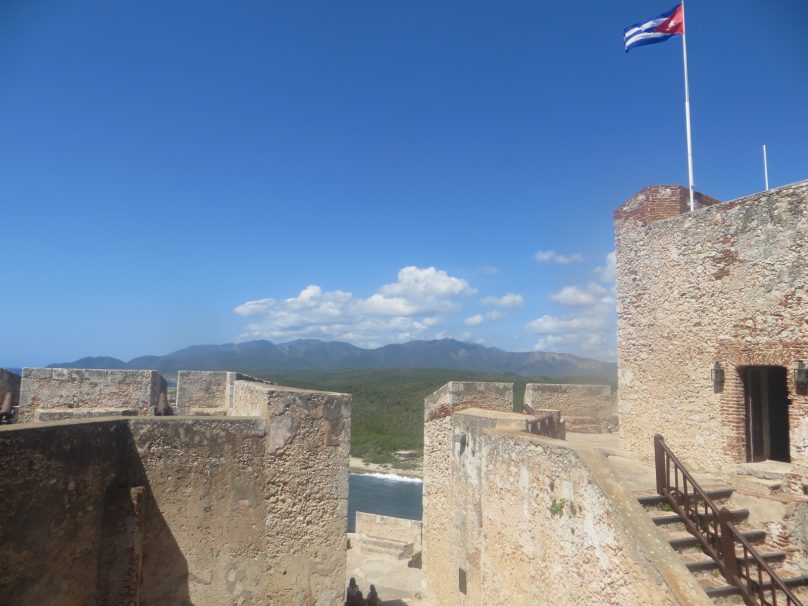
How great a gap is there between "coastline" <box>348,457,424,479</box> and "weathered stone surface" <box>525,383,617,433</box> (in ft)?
126

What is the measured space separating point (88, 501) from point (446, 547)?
6.90 m

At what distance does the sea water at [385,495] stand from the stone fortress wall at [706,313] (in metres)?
28.0

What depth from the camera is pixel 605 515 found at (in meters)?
5.79

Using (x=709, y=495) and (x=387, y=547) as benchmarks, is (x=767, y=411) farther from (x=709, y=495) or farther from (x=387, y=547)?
(x=387, y=547)

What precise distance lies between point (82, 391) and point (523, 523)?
7.75 m

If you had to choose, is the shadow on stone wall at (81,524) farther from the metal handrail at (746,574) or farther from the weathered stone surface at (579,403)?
the weathered stone surface at (579,403)

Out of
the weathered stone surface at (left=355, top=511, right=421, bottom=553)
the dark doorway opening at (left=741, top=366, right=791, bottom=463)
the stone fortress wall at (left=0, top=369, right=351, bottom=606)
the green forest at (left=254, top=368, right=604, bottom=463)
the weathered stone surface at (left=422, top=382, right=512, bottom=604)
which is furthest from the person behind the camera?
the green forest at (left=254, top=368, right=604, bottom=463)

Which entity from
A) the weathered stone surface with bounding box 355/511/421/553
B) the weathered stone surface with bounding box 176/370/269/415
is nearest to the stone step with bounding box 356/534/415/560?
the weathered stone surface with bounding box 355/511/421/553

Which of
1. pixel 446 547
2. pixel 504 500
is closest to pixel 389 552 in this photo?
pixel 446 547

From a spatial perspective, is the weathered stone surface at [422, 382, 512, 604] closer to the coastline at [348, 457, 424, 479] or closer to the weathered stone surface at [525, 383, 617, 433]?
the weathered stone surface at [525, 383, 617, 433]

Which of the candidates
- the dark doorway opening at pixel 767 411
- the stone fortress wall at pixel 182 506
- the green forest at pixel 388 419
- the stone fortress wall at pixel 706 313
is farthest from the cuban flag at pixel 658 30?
the green forest at pixel 388 419

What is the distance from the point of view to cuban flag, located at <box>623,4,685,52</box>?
11008mm

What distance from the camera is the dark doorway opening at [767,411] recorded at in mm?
8609

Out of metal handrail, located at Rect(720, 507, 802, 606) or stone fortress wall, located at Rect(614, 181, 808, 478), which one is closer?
metal handrail, located at Rect(720, 507, 802, 606)
